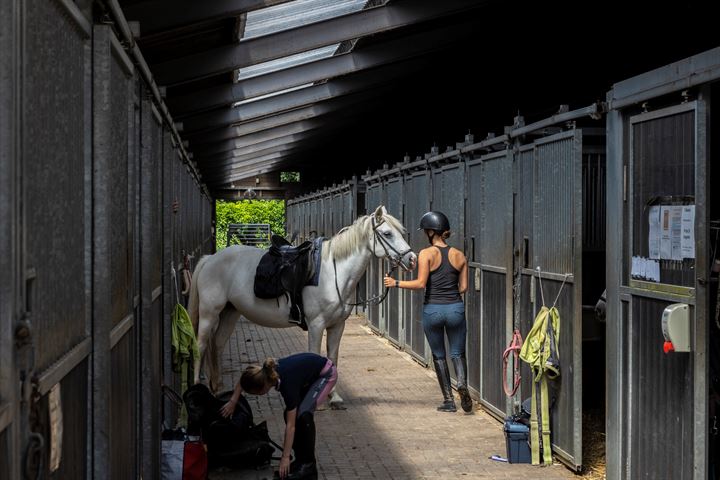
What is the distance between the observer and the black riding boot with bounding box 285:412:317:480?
24.2 feet

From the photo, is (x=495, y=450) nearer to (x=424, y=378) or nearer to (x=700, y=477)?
(x=700, y=477)

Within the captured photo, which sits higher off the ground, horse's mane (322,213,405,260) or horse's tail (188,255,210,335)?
horse's mane (322,213,405,260)

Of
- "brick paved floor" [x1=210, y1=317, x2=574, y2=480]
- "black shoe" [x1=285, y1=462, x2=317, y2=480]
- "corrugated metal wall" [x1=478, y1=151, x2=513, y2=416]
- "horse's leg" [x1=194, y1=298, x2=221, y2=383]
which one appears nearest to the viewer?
"black shoe" [x1=285, y1=462, x2=317, y2=480]

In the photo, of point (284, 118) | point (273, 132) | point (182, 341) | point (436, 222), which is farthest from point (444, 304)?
point (273, 132)

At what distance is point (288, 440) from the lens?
7.09m

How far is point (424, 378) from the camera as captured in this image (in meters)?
12.9

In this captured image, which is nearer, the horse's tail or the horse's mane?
the horse's mane

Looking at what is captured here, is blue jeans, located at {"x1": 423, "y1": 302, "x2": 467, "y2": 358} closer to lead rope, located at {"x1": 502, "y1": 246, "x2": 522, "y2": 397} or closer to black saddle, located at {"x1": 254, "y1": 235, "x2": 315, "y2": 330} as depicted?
lead rope, located at {"x1": 502, "y1": 246, "x2": 522, "y2": 397}

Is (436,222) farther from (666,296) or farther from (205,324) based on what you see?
(666,296)

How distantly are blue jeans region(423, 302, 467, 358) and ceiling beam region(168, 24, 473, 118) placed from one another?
13.4 feet

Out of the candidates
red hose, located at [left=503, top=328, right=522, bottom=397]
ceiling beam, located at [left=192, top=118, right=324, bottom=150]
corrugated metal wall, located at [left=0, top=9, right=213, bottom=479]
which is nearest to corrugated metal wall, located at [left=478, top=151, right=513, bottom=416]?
red hose, located at [left=503, top=328, right=522, bottom=397]

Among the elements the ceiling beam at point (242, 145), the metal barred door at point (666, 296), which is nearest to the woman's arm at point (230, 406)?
the metal barred door at point (666, 296)

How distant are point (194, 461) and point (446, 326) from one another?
13.7ft

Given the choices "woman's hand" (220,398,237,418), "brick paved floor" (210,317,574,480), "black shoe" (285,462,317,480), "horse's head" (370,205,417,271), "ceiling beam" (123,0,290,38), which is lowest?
"brick paved floor" (210,317,574,480)
